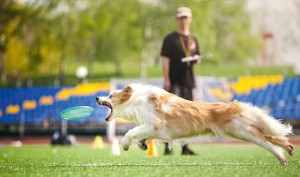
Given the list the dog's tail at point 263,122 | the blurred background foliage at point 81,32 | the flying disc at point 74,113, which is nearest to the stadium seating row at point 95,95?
the flying disc at point 74,113

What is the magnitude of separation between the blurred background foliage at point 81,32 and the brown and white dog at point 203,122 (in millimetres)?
29927

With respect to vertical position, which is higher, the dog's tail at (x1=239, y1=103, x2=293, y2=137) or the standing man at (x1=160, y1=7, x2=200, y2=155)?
the standing man at (x1=160, y1=7, x2=200, y2=155)

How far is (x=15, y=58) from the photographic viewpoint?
5191 centimetres

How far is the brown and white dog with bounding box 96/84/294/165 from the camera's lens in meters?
7.70

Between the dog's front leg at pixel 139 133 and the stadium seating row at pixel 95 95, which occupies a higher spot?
the dog's front leg at pixel 139 133

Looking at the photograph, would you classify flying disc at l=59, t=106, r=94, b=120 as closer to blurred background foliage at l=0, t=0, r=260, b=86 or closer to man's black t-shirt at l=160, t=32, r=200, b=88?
man's black t-shirt at l=160, t=32, r=200, b=88

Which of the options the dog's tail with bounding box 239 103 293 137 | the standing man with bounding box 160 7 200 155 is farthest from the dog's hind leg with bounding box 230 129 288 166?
the standing man with bounding box 160 7 200 155

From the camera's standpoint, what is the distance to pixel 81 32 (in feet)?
155

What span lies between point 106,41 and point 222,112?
47.8 m

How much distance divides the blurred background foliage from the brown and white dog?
2993cm

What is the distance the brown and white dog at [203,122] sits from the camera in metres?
7.70

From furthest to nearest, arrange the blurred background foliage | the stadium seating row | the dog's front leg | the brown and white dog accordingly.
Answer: the blurred background foliage, the stadium seating row, the dog's front leg, the brown and white dog

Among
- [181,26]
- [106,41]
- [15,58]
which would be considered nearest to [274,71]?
[106,41]

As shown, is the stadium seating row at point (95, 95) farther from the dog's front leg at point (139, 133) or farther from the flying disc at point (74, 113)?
the dog's front leg at point (139, 133)
